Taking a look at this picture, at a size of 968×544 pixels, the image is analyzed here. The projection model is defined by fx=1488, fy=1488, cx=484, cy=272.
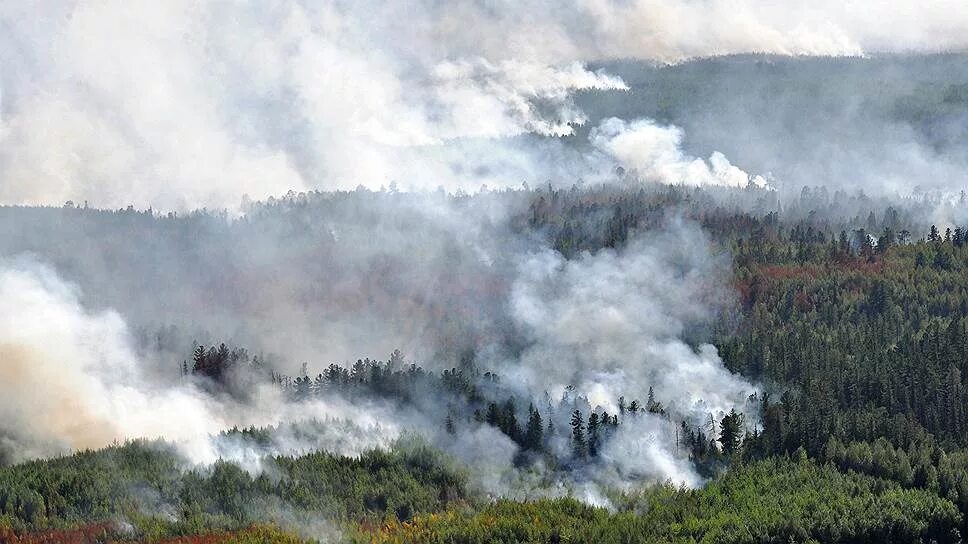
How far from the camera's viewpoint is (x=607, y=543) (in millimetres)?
199375

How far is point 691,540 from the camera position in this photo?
200 meters

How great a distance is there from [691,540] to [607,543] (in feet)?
37.1

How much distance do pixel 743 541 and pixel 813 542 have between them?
9.20m

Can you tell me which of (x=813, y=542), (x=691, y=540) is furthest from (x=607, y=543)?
(x=813, y=542)

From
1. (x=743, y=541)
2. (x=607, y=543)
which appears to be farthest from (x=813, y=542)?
(x=607, y=543)

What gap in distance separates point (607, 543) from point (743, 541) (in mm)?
18316

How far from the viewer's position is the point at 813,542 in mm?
197375

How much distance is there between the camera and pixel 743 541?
656ft

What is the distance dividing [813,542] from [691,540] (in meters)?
16.0

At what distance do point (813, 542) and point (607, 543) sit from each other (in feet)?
89.4

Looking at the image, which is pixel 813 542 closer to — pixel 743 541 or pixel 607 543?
pixel 743 541

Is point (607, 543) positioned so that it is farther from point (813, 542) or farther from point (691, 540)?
point (813, 542)
